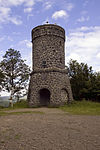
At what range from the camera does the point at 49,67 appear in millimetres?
16719

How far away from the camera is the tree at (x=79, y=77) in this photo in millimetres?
21569

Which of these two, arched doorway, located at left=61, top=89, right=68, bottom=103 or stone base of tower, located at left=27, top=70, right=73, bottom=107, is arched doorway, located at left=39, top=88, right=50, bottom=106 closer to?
stone base of tower, located at left=27, top=70, right=73, bottom=107

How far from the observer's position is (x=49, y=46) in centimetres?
1711

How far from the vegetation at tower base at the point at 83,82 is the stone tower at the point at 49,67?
15.3 ft

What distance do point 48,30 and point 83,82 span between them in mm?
10010

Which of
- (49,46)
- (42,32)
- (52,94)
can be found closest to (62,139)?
(52,94)

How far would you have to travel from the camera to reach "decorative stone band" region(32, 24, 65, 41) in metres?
17.3

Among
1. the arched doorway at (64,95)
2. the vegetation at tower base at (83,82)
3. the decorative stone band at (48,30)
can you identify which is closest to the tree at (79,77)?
the vegetation at tower base at (83,82)

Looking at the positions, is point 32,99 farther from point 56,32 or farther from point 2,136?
point 2,136

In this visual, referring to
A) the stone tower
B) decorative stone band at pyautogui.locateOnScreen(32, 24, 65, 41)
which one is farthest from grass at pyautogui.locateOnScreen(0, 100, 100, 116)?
decorative stone band at pyautogui.locateOnScreen(32, 24, 65, 41)

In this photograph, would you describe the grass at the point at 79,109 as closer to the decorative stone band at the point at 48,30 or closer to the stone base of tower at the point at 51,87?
the stone base of tower at the point at 51,87

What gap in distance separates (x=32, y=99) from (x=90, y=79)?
10.5 meters

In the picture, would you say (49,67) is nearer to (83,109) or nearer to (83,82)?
(83,109)

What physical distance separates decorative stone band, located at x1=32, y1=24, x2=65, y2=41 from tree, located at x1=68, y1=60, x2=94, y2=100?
6924mm
